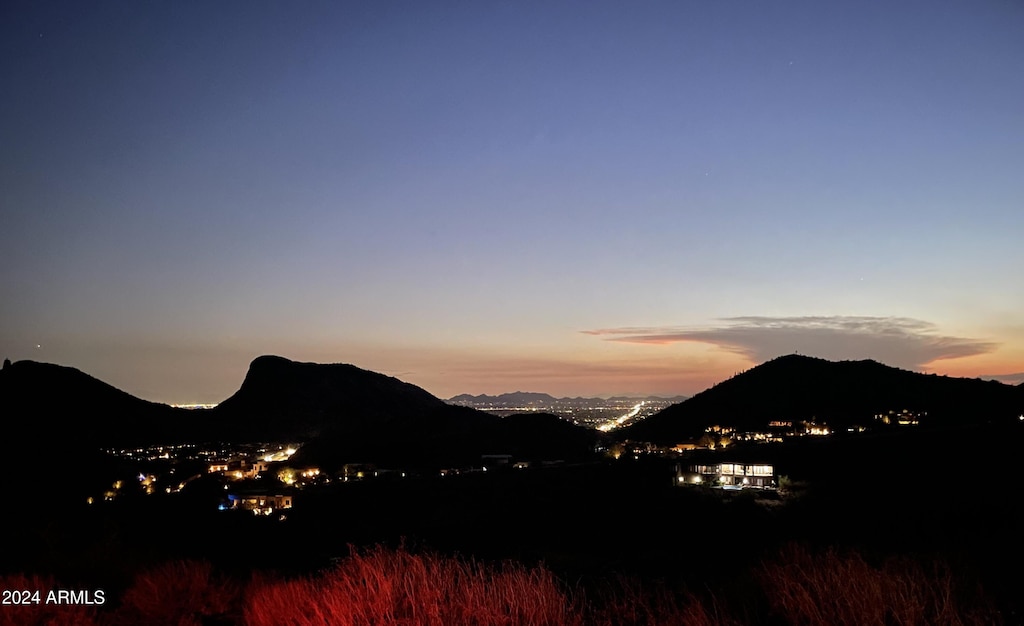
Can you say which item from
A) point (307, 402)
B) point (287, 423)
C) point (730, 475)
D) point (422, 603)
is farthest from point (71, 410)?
point (422, 603)

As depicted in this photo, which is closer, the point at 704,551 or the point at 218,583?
the point at 218,583

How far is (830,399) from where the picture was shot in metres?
76.6

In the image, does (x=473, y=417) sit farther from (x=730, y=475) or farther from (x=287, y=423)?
(x=730, y=475)

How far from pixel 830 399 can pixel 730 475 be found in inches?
1543

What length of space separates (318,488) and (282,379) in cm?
7404

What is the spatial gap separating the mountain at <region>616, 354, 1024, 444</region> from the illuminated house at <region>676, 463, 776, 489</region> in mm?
26683

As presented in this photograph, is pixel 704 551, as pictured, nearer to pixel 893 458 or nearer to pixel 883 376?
pixel 893 458

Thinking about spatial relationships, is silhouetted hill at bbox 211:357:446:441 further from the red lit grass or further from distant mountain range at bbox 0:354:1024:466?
the red lit grass

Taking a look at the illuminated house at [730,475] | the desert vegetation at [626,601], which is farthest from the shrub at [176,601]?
the illuminated house at [730,475]

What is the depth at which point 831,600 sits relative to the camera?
4.95 meters

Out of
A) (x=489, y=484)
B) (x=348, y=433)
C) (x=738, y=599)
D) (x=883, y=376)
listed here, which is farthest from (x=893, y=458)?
(x=348, y=433)

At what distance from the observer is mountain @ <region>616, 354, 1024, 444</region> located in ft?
227

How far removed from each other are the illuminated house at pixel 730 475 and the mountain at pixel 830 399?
26683 mm

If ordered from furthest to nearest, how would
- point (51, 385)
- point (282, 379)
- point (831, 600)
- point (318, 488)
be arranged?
point (282, 379)
point (51, 385)
point (318, 488)
point (831, 600)
